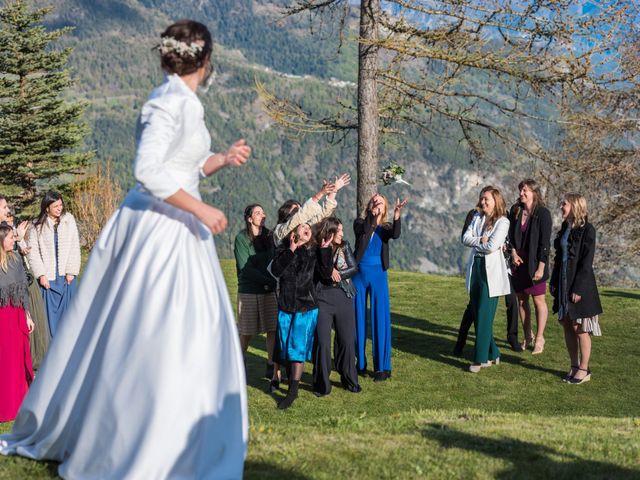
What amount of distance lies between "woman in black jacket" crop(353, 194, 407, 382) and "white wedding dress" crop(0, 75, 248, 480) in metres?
5.91

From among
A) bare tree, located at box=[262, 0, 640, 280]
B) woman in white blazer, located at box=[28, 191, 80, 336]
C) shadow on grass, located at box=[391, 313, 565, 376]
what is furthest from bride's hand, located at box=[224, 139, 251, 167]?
bare tree, located at box=[262, 0, 640, 280]

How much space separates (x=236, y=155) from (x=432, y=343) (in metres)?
8.77

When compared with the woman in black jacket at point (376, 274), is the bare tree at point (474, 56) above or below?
above

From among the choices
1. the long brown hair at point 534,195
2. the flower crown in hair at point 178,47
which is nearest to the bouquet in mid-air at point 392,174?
the long brown hair at point 534,195

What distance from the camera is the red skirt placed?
27.5 ft

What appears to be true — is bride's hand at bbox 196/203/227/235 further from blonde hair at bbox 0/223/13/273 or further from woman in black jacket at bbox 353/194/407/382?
woman in black jacket at bbox 353/194/407/382

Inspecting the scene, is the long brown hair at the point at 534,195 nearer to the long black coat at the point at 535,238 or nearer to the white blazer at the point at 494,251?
the long black coat at the point at 535,238

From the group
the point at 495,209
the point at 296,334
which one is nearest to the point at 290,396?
the point at 296,334

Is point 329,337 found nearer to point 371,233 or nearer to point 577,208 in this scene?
point 371,233

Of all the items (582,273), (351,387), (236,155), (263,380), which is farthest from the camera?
(263,380)

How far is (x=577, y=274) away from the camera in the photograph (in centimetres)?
966

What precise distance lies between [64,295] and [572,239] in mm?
6188

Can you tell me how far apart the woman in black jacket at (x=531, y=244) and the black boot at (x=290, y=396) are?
3839 millimetres

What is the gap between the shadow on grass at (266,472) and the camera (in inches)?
187
